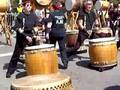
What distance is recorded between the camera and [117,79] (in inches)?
354

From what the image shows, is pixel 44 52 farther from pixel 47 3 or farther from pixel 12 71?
pixel 47 3

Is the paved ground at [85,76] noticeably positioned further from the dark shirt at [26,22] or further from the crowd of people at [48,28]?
the dark shirt at [26,22]

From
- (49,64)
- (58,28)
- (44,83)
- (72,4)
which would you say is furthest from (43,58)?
(72,4)

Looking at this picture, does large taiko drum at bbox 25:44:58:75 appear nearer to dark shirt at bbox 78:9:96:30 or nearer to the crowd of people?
the crowd of people

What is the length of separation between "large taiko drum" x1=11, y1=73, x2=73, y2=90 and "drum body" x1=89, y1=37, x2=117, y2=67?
4.10 meters

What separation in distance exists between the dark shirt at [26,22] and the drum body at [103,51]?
59.4 inches

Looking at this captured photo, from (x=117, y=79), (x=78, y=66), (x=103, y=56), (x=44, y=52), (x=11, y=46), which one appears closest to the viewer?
(x=44, y=52)

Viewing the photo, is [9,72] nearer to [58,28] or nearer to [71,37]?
[58,28]

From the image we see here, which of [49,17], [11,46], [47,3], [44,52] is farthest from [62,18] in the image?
[47,3]

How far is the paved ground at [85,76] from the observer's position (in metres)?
8.56

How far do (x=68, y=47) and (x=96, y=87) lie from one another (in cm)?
476

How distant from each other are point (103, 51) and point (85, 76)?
0.74m

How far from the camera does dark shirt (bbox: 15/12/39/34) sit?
930 centimetres

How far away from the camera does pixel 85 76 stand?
9562 millimetres
